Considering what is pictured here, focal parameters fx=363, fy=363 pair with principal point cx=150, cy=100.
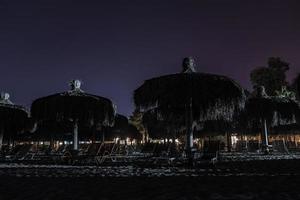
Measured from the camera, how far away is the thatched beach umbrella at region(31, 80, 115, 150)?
1477 cm

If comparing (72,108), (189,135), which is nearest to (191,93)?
(189,135)

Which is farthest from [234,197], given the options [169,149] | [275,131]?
[275,131]

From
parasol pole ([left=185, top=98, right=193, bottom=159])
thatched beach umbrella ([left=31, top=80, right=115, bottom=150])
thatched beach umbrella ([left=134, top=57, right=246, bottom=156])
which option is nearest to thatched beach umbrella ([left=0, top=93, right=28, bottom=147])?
thatched beach umbrella ([left=31, top=80, right=115, bottom=150])

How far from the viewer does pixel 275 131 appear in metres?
30.4

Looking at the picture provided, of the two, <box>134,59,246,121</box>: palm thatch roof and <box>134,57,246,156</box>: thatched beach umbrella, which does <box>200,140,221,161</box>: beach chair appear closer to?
<box>134,57,246,156</box>: thatched beach umbrella

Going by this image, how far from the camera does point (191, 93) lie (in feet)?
37.1

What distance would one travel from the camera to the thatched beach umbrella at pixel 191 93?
447 inches

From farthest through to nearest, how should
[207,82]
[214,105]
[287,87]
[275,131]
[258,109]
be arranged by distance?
[287,87]
[275,131]
[258,109]
[214,105]
[207,82]

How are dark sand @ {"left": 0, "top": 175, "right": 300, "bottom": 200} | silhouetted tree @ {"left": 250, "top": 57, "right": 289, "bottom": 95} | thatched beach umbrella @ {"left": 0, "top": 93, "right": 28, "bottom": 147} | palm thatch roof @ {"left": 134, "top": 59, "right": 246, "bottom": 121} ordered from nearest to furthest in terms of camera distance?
dark sand @ {"left": 0, "top": 175, "right": 300, "bottom": 200}
palm thatch roof @ {"left": 134, "top": 59, "right": 246, "bottom": 121}
thatched beach umbrella @ {"left": 0, "top": 93, "right": 28, "bottom": 147}
silhouetted tree @ {"left": 250, "top": 57, "right": 289, "bottom": 95}

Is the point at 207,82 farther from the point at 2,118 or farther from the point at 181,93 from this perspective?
the point at 2,118

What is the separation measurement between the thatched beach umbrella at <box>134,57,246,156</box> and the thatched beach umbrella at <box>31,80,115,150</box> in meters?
3.69

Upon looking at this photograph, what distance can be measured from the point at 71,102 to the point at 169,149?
4.48m

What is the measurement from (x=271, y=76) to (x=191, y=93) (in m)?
37.7

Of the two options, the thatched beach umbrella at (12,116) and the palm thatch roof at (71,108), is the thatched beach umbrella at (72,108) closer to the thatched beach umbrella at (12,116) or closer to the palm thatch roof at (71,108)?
the palm thatch roof at (71,108)
